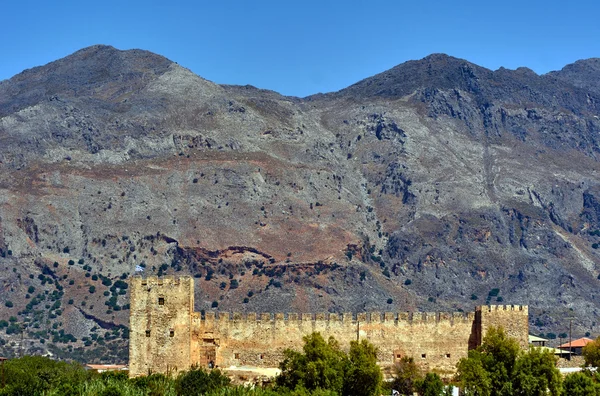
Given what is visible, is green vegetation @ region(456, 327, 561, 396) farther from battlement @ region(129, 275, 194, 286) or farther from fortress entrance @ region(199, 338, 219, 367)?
battlement @ region(129, 275, 194, 286)

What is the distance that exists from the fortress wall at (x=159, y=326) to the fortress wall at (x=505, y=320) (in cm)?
1570

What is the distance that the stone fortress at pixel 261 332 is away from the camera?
215 ft

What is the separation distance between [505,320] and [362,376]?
1093 cm

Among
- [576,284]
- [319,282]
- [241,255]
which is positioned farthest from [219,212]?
[576,284]

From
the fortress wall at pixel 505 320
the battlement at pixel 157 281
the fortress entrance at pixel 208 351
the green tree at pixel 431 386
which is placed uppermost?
the battlement at pixel 157 281

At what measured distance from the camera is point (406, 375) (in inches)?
2618

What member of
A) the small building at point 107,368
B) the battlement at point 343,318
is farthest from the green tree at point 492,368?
the small building at point 107,368

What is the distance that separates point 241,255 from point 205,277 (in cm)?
793

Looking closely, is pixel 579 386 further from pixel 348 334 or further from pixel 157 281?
pixel 157 281

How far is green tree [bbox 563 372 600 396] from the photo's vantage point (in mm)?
60219

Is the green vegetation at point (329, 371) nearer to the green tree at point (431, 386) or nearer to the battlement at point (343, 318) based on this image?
the green tree at point (431, 386)

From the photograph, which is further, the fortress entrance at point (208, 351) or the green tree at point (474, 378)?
the fortress entrance at point (208, 351)

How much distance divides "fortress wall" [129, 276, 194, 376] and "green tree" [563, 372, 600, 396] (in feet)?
62.1

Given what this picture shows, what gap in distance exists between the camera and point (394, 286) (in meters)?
189
